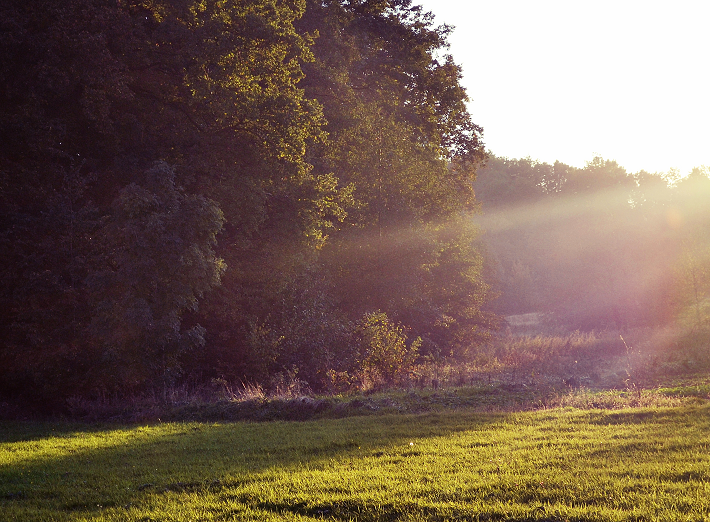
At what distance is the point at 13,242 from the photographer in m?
19.1

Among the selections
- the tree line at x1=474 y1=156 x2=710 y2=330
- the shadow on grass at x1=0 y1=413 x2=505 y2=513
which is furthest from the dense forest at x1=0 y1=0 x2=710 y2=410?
the tree line at x1=474 y1=156 x2=710 y2=330

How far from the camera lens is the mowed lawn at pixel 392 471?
19.9 feet

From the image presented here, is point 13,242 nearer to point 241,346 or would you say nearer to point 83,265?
point 83,265

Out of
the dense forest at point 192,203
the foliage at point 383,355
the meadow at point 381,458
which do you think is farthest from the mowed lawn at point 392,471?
the foliage at point 383,355

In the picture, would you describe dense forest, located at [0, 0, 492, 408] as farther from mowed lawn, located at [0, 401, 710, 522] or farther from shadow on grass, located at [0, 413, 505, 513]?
mowed lawn, located at [0, 401, 710, 522]

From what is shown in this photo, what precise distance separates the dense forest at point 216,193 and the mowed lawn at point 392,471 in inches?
278

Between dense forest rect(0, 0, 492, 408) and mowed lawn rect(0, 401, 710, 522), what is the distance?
6.97 meters

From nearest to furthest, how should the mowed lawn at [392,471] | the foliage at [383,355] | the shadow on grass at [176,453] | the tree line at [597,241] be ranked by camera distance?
the mowed lawn at [392,471]
the shadow on grass at [176,453]
the foliage at [383,355]
the tree line at [597,241]

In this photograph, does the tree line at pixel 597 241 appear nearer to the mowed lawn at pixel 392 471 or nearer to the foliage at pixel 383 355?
the foliage at pixel 383 355

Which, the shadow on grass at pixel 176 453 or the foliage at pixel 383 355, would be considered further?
the foliage at pixel 383 355

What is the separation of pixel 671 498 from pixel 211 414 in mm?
11878

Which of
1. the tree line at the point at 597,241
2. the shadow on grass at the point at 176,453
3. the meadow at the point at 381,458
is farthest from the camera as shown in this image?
the tree line at the point at 597,241

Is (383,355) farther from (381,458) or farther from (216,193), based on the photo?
(381,458)

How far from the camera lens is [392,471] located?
7723mm
